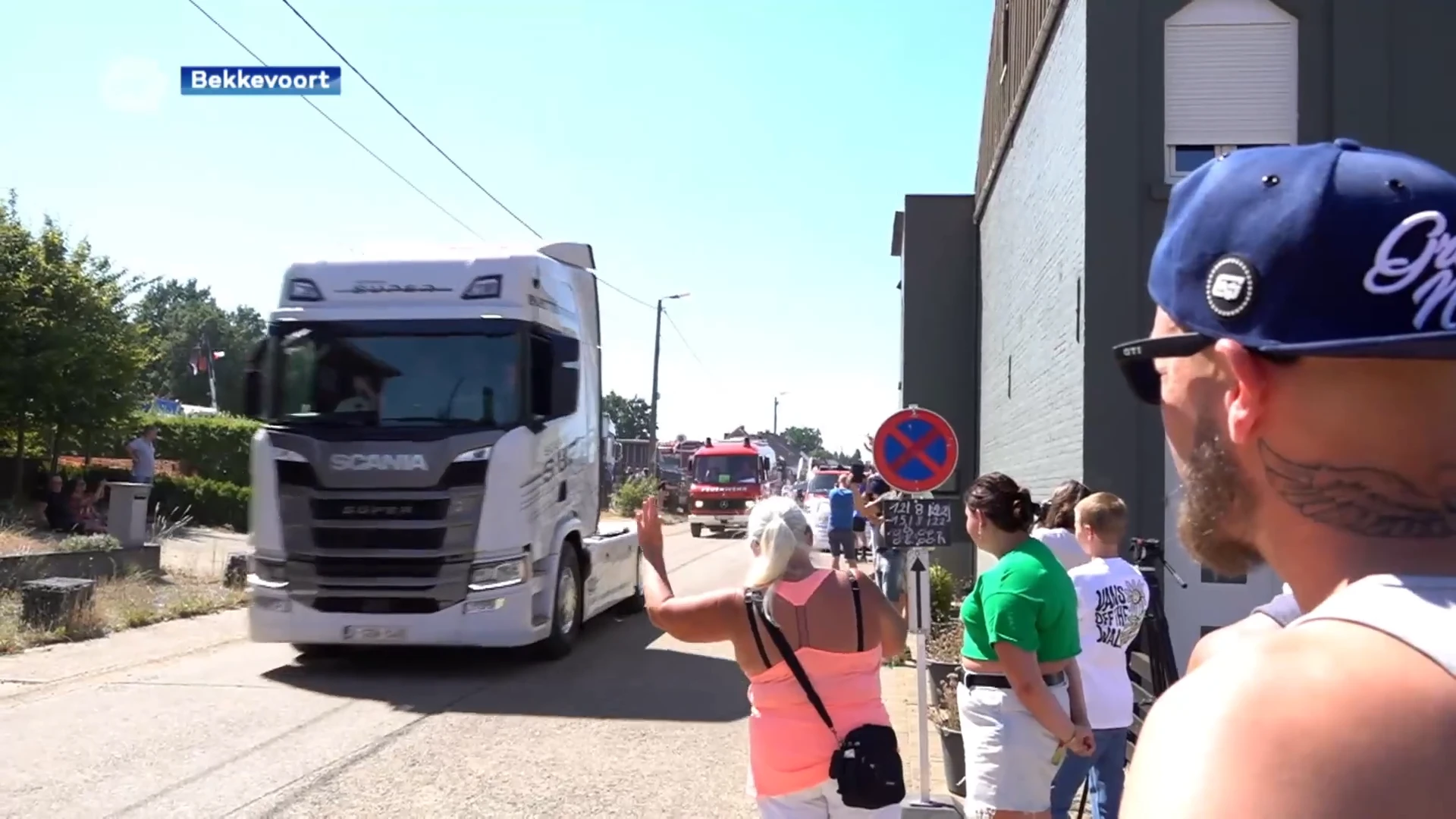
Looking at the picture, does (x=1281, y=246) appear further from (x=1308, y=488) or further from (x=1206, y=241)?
(x=1308, y=488)

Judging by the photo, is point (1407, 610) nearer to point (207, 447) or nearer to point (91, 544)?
point (91, 544)

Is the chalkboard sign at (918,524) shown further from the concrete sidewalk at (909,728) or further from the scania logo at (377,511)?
the scania logo at (377,511)

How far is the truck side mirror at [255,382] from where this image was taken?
1011cm

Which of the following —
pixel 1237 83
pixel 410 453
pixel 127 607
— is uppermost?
pixel 1237 83

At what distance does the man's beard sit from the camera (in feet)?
3.97

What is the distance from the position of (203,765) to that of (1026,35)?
11957 mm

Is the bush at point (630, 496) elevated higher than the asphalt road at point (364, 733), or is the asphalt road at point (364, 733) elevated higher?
the bush at point (630, 496)

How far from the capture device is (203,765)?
6836 mm

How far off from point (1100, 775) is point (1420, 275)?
4330 mm

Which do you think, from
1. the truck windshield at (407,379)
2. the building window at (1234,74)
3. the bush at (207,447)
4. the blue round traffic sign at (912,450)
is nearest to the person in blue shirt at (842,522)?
the truck windshield at (407,379)

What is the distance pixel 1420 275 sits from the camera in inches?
43.1

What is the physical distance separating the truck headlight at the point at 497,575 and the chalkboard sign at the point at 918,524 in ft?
14.0

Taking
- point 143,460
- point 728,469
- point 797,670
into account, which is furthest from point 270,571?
point 728,469

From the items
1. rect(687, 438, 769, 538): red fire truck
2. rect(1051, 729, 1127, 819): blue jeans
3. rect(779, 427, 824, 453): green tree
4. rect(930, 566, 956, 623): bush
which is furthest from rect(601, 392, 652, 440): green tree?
rect(1051, 729, 1127, 819): blue jeans
